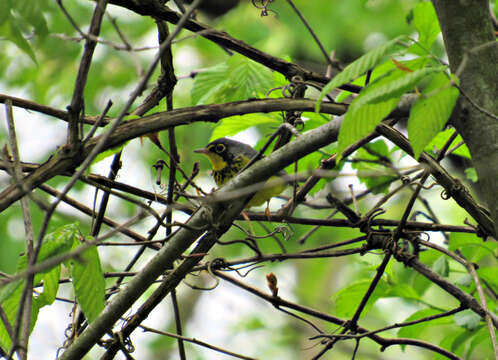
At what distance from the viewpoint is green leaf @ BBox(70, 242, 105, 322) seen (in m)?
1.53

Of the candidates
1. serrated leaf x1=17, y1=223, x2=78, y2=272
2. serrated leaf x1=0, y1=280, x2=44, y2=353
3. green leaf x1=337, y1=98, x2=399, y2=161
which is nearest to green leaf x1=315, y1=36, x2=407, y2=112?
green leaf x1=337, y1=98, x2=399, y2=161

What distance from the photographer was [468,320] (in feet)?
6.93

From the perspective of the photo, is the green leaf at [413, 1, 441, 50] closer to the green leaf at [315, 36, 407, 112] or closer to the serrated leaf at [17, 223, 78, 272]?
the green leaf at [315, 36, 407, 112]

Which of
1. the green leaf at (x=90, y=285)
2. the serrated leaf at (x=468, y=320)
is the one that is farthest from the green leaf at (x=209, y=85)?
the serrated leaf at (x=468, y=320)

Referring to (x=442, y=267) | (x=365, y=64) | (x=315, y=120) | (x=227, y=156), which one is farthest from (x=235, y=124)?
(x=227, y=156)

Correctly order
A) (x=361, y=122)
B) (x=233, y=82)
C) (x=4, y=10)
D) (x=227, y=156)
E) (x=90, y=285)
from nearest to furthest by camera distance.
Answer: (x=361, y=122)
(x=4, y=10)
(x=90, y=285)
(x=233, y=82)
(x=227, y=156)

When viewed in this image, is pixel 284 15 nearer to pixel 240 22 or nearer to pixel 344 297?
pixel 240 22

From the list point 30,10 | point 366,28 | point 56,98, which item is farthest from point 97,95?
point 30,10

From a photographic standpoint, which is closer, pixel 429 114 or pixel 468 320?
pixel 429 114

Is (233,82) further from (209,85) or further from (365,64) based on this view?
(365,64)

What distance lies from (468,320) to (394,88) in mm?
1350

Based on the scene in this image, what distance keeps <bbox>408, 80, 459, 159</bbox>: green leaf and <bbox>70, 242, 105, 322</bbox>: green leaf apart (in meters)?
0.92

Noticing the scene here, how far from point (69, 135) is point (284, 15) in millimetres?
5220

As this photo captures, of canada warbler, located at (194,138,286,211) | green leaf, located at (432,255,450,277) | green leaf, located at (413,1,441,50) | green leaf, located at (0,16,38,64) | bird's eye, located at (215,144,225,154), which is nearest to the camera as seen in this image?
green leaf, located at (0,16,38,64)
